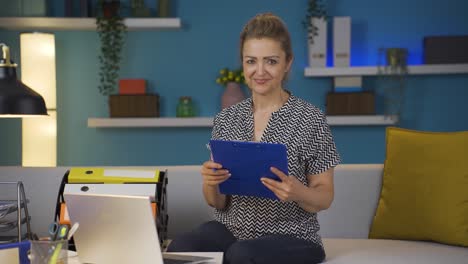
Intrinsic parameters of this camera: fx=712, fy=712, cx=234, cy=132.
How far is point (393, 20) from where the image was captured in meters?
5.12

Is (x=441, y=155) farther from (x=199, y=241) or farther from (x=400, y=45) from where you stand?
(x=400, y=45)

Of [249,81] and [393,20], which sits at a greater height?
[393,20]

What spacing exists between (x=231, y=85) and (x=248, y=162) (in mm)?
2990

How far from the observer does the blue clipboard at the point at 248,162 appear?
194 cm

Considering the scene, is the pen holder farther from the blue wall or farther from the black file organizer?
the blue wall

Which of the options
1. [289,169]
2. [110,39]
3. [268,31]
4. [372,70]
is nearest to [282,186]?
[289,169]

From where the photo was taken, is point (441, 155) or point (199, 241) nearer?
point (199, 241)

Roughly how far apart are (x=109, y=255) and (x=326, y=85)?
368 cm

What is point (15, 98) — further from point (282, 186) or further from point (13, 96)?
point (282, 186)

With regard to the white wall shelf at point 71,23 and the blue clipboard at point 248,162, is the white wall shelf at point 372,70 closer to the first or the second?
the white wall shelf at point 71,23

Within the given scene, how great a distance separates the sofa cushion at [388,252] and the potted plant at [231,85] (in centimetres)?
232

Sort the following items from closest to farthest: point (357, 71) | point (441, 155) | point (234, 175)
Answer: point (234, 175) < point (441, 155) < point (357, 71)

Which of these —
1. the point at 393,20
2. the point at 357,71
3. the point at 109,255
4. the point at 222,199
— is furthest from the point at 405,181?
the point at 393,20

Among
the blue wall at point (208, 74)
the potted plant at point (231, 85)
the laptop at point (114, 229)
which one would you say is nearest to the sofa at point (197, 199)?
the laptop at point (114, 229)
